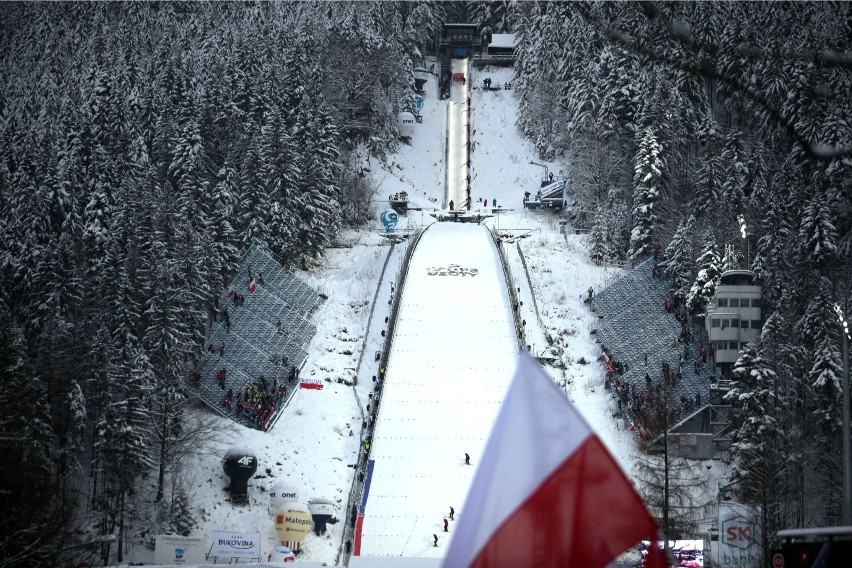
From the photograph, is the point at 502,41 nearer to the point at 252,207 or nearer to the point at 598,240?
the point at 598,240

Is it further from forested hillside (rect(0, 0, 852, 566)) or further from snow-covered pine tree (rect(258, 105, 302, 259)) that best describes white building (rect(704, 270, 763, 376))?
snow-covered pine tree (rect(258, 105, 302, 259))

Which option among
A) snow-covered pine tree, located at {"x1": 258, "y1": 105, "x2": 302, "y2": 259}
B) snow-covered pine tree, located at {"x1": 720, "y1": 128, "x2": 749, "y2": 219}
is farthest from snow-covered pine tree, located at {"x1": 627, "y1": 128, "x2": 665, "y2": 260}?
snow-covered pine tree, located at {"x1": 258, "y1": 105, "x2": 302, "y2": 259}

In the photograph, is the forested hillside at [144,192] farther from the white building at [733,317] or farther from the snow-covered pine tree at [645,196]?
the white building at [733,317]

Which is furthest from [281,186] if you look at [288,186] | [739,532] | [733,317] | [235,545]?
[739,532]

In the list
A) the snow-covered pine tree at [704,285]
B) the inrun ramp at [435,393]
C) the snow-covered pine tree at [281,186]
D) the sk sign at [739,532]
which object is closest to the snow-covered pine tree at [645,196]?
the inrun ramp at [435,393]

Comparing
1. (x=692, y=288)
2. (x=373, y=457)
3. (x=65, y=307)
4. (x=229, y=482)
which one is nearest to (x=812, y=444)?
(x=692, y=288)
